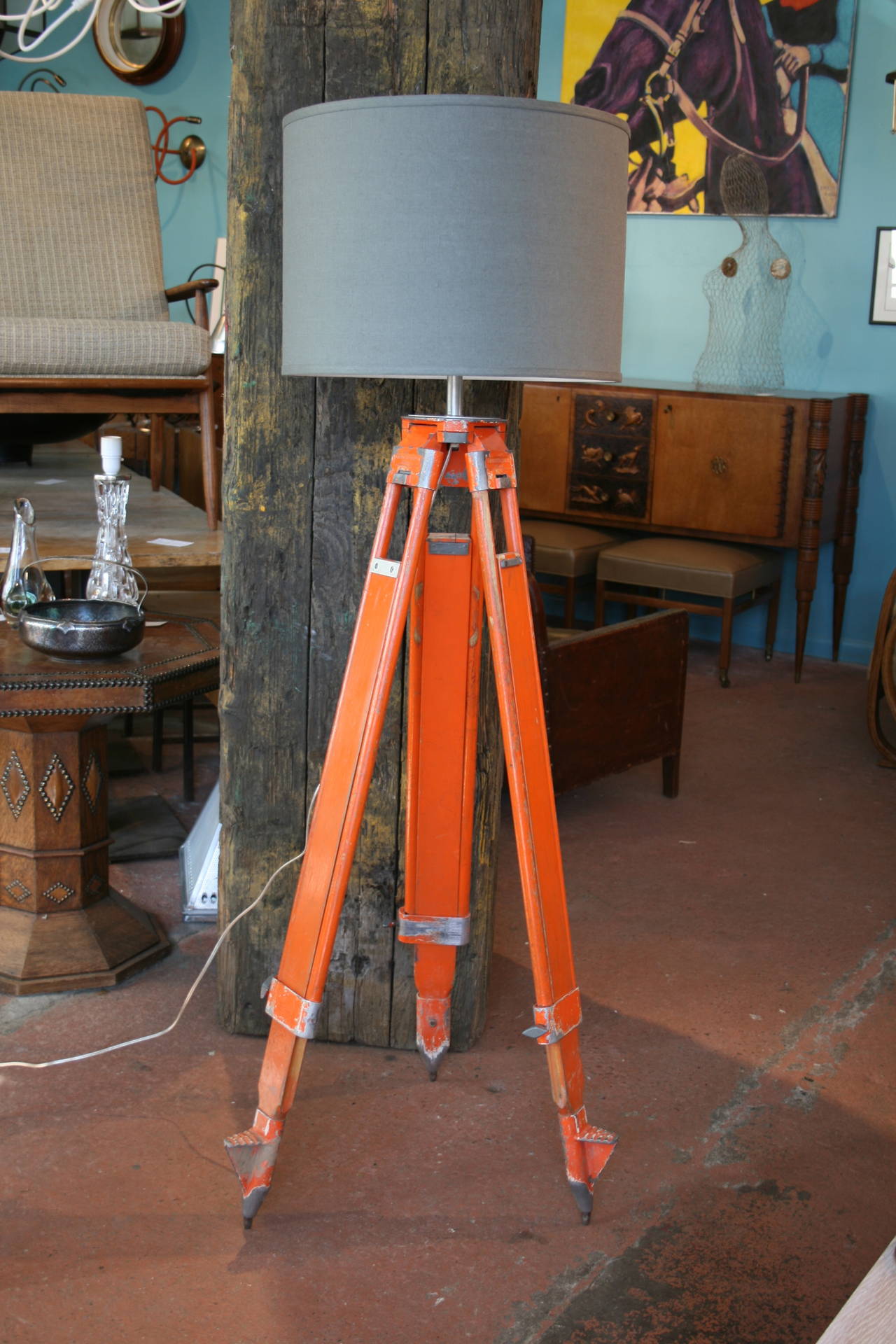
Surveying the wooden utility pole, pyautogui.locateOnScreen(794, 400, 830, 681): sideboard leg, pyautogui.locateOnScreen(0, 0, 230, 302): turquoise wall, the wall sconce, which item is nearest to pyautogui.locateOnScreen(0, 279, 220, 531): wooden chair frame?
the wooden utility pole

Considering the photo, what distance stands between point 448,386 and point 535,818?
56 centimetres

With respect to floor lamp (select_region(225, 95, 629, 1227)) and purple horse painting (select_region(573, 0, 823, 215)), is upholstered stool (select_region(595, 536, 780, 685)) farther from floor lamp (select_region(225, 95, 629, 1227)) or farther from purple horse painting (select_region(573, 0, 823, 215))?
floor lamp (select_region(225, 95, 629, 1227))

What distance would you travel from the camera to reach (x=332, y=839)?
5.57 feet

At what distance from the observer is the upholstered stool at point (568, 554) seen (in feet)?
15.2

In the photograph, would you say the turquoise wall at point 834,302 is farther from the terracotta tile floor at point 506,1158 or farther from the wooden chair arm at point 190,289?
the terracotta tile floor at point 506,1158

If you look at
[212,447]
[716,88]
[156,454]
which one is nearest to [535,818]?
[212,447]

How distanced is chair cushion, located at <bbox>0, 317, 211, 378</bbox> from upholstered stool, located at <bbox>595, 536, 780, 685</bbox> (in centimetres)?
171

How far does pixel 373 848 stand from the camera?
2131 millimetres

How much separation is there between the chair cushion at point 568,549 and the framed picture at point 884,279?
121 cm

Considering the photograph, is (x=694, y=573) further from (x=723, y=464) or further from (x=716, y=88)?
(x=716, y=88)

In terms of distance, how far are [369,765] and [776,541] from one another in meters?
3.14

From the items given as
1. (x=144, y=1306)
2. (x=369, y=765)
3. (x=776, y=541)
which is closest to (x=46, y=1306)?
(x=144, y=1306)

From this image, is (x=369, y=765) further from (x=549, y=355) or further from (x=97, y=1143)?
(x=97, y=1143)

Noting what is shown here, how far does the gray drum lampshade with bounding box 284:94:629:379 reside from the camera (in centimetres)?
143
